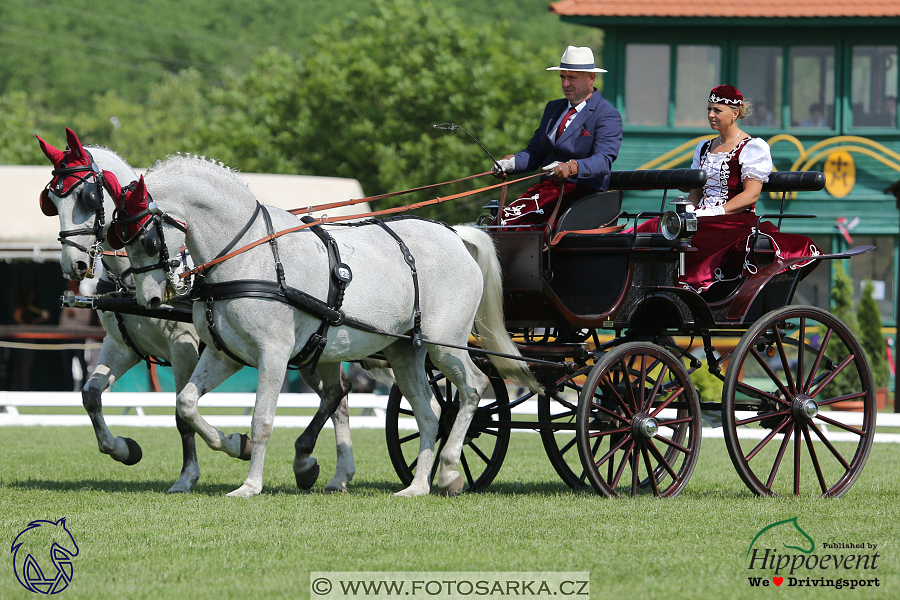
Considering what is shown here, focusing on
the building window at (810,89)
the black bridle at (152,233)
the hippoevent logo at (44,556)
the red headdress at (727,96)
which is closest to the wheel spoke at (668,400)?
the red headdress at (727,96)

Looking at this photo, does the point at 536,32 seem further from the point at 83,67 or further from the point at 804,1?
the point at 804,1

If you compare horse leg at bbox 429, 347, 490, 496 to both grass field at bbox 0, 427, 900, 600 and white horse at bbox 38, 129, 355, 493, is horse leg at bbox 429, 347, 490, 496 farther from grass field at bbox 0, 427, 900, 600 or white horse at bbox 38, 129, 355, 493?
white horse at bbox 38, 129, 355, 493

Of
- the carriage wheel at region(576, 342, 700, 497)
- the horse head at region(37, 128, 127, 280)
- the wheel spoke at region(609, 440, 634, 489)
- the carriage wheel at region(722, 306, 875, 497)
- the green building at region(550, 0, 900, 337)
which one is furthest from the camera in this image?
the green building at region(550, 0, 900, 337)

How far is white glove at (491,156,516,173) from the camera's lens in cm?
746

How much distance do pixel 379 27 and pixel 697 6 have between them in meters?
16.1

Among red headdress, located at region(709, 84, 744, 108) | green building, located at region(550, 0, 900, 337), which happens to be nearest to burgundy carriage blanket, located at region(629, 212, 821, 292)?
red headdress, located at region(709, 84, 744, 108)

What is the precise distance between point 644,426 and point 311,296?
88.5 inches

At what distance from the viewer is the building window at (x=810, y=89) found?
1950 centimetres

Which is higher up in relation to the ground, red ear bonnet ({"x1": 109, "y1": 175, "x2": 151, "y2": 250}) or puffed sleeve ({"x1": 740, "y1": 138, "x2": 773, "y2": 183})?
puffed sleeve ({"x1": 740, "y1": 138, "x2": 773, "y2": 183})

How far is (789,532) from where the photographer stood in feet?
18.7

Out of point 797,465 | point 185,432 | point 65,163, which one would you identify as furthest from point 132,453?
point 797,465

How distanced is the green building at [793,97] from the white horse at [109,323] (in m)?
12.3

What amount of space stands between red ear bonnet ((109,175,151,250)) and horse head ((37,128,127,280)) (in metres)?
0.08

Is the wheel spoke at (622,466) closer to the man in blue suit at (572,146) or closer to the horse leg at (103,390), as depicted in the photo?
the man in blue suit at (572,146)
